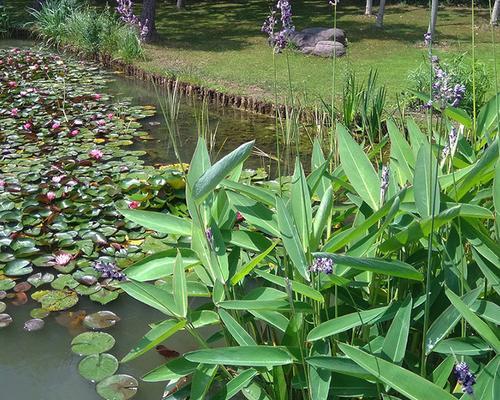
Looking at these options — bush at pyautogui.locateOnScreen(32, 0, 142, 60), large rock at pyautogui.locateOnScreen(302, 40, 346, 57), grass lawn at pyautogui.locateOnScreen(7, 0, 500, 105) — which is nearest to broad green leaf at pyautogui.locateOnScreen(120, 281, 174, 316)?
grass lawn at pyautogui.locateOnScreen(7, 0, 500, 105)

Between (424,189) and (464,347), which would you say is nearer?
(464,347)

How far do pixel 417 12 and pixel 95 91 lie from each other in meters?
11.2

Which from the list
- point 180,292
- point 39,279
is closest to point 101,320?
point 39,279

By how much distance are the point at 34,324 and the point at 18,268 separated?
19.3 inches

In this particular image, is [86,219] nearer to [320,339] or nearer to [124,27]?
[320,339]

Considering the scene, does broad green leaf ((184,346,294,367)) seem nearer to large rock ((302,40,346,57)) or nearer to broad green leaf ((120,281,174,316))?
broad green leaf ((120,281,174,316))

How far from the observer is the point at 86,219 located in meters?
3.85

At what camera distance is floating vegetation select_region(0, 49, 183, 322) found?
3256mm

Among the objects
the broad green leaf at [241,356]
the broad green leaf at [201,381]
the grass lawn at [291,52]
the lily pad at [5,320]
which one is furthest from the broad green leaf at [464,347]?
the grass lawn at [291,52]

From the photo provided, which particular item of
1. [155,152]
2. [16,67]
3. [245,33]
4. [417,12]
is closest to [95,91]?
[16,67]

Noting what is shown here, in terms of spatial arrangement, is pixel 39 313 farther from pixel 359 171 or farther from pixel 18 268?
pixel 359 171

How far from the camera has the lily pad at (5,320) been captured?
292cm

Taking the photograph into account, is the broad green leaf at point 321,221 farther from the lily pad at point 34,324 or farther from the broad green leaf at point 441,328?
the lily pad at point 34,324

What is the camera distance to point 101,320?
2.96 m
